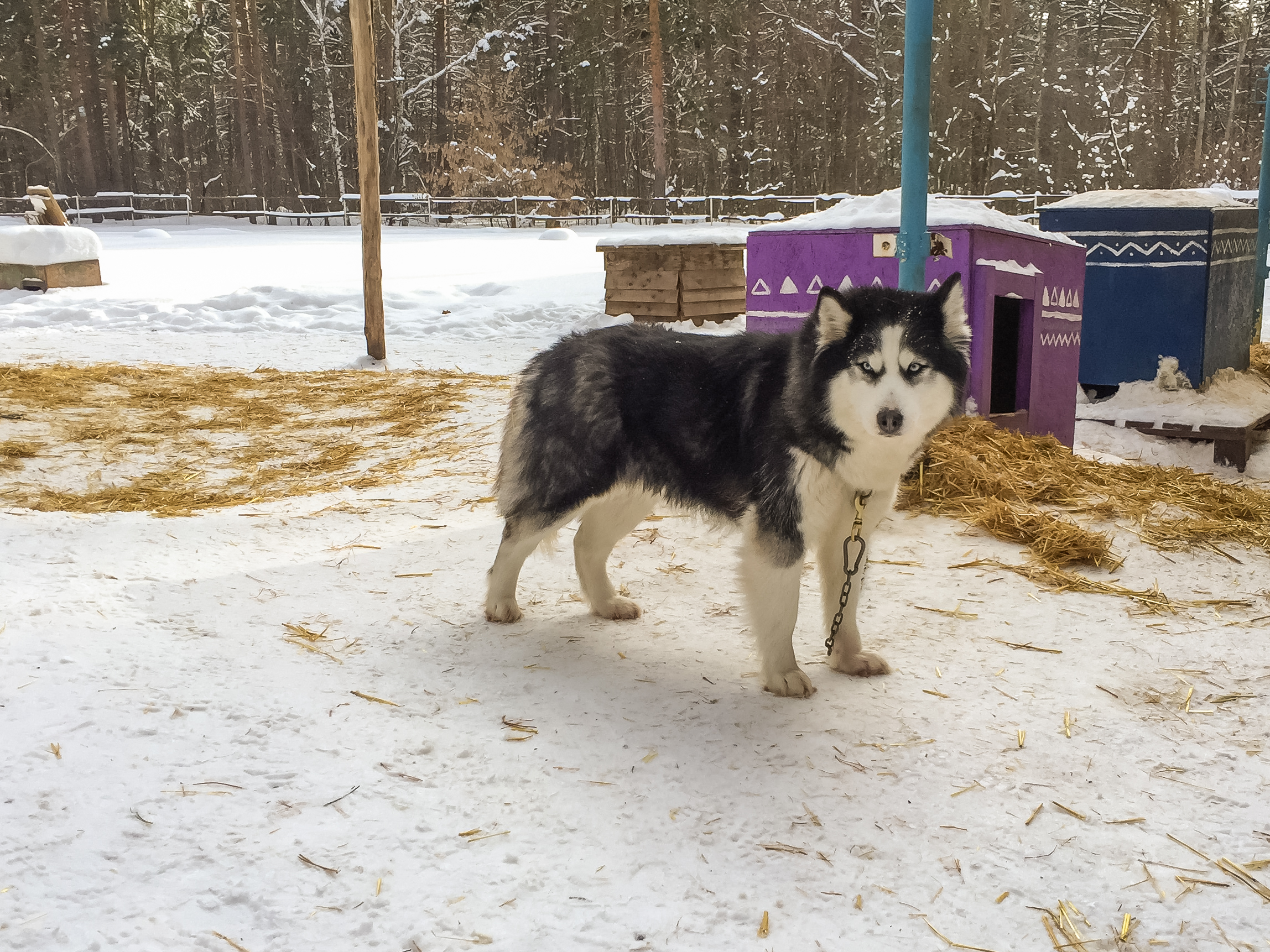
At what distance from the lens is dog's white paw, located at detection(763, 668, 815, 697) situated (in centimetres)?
283

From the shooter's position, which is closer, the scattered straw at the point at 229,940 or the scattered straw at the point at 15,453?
the scattered straw at the point at 229,940

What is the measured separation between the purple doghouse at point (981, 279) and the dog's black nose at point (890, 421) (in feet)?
8.56

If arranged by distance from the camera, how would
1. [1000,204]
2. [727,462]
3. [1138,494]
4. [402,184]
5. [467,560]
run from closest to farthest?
1. [727,462]
2. [467,560]
3. [1138,494]
4. [1000,204]
5. [402,184]

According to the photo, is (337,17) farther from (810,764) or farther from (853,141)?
(810,764)

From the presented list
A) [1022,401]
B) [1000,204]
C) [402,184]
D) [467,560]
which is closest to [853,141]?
[1000,204]

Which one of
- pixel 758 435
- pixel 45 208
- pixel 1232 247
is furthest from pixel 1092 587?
pixel 45 208

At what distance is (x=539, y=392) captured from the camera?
10.5 ft

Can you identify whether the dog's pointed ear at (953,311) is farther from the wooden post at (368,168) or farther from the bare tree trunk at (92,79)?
the bare tree trunk at (92,79)

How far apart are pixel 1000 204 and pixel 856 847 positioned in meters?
27.1

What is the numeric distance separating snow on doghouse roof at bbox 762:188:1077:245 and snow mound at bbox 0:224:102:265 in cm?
1149

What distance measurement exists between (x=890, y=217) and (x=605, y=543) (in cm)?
294

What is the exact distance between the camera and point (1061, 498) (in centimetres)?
461

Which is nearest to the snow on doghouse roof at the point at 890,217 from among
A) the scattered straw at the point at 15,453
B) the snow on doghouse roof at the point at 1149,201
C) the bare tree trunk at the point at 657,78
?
the snow on doghouse roof at the point at 1149,201

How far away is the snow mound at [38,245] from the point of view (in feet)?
41.8
